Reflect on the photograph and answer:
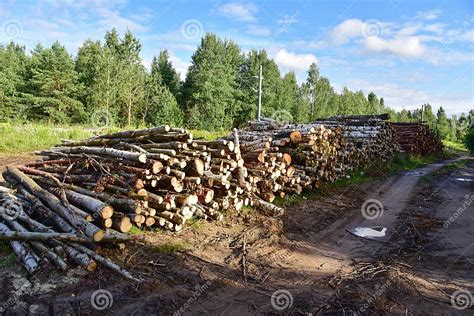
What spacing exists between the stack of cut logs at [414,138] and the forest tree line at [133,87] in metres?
18.7

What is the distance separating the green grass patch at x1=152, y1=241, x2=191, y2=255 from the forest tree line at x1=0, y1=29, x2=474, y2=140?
89.6 feet

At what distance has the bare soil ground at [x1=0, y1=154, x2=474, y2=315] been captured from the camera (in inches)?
179

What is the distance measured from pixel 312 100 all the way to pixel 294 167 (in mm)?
44757

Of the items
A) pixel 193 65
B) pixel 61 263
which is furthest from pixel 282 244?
pixel 193 65

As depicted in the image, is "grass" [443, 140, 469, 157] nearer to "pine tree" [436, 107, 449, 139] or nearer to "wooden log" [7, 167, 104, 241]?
"pine tree" [436, 107, 449, 139]

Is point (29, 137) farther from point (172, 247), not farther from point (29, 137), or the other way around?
point (172, 247)

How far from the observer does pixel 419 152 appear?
85.1 ft

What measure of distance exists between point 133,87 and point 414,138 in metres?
26.1

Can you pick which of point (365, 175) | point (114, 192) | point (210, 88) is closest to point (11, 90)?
point (210, 88)

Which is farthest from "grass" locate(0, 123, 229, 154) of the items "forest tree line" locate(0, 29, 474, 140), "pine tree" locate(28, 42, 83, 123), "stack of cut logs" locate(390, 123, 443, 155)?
"pine tree" locate(28, 42, 83, 123)

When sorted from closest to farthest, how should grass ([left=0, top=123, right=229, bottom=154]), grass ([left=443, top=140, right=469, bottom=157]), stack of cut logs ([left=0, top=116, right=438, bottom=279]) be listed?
stack of cut logs ([left=0, top=116, right=438, bottom=279])
grass ([left=0, top=123, right=229, bottom=154])
grass ([left=443, top=140, right=469, bottom=157])

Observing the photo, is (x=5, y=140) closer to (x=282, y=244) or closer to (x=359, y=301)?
(x=282, y=244)

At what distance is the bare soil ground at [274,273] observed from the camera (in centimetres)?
455

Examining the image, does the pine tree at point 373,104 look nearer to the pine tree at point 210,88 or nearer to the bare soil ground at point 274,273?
the pine tree at point 210,88
